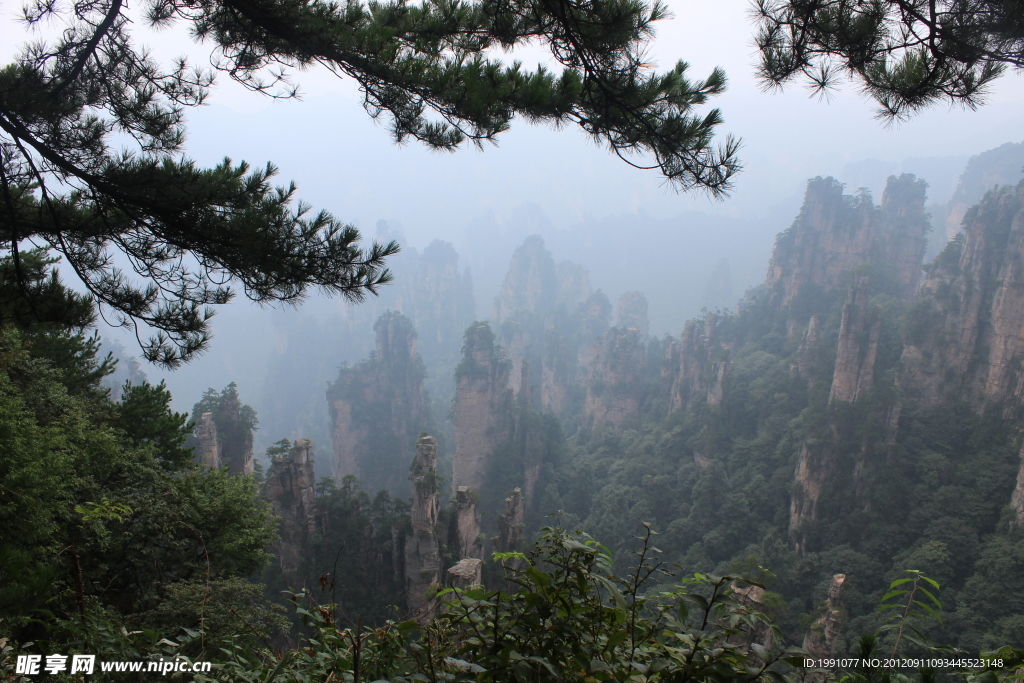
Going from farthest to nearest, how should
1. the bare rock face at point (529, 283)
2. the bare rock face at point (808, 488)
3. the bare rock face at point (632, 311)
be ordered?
the bare rock face at point (529, 283)
the bare rock face at point (632, 311)
the bare rock face at point (808, 488)

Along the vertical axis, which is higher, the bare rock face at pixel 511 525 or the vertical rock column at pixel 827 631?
the bare rock face at pixel 511 525

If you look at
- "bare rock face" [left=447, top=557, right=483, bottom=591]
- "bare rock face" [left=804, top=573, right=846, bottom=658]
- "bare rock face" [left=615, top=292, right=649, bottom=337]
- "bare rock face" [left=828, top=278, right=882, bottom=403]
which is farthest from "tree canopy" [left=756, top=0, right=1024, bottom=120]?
"bare rock face" [left=615, top=292, right=649, bottom=337]

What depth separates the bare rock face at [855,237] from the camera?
31.8 meters

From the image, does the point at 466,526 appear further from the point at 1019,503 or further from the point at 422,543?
the point at 1019,503

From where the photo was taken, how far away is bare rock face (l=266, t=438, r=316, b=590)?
15.7 meters

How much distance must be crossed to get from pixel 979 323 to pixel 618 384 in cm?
1875

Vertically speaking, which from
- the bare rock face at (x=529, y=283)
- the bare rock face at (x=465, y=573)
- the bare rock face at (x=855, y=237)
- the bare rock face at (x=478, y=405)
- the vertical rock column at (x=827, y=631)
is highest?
the bare rock face at (x=529, y=283)

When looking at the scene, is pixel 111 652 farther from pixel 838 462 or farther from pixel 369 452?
pixel 369 452

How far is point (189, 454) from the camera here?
8.99 meters

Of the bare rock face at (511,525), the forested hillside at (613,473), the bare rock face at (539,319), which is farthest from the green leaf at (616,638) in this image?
the bare rock face at (539,319)

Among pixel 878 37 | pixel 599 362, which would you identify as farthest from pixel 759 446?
pixel 878 37

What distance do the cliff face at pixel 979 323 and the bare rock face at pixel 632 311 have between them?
28492 mm

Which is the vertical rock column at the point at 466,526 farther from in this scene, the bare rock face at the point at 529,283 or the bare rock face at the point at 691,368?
the bare rock face at the point at 529,283

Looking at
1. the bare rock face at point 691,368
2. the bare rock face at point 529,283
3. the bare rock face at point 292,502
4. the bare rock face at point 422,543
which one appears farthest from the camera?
the bare rock face at point 529,283
